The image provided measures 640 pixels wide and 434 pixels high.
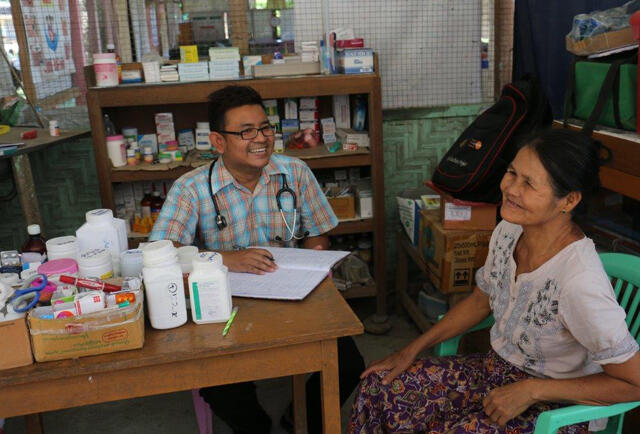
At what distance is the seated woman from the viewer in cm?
157

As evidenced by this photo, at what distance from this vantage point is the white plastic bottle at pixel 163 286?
1.51 metres

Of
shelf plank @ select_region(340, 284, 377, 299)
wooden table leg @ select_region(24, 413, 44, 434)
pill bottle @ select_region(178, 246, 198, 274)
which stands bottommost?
shelf plank @ select_region(340, 284, 377, 299)

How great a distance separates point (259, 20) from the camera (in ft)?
12.8

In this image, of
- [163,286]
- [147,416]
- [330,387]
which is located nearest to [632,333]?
[330,387]

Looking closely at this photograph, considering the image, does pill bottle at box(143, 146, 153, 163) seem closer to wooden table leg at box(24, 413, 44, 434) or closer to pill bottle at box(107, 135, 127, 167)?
pill bottle at box(107, 135, 127, 167)

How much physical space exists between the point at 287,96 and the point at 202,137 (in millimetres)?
651

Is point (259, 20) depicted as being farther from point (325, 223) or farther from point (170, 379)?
point (170, 379)

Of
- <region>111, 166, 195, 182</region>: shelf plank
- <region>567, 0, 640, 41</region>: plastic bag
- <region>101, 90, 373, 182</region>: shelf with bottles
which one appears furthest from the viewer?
<region>101, 90, 373, 182</region>: shelf with bottles

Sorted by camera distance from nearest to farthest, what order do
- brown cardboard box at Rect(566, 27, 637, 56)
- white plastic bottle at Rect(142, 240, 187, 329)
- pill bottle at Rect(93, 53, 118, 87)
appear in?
1. white plastic bottle at Rect(142, 240, 187, 329)
2. brown cardboard box at Rect(566, 27, 637, 56)
3. pill bottle at Rect(93, 53, 118, 87)

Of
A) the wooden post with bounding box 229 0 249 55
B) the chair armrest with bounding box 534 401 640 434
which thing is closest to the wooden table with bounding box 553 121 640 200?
the chair armrest with bounding box 534 401 640 434

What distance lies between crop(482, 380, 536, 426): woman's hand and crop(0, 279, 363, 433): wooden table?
422 millimetres

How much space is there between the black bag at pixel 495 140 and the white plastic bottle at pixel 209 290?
168cm

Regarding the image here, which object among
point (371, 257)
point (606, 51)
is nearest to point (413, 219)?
point (371, 257)

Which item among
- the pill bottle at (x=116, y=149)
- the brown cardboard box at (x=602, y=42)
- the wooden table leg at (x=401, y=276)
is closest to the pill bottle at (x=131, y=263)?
the pill bottle at (x=116, y=149)
